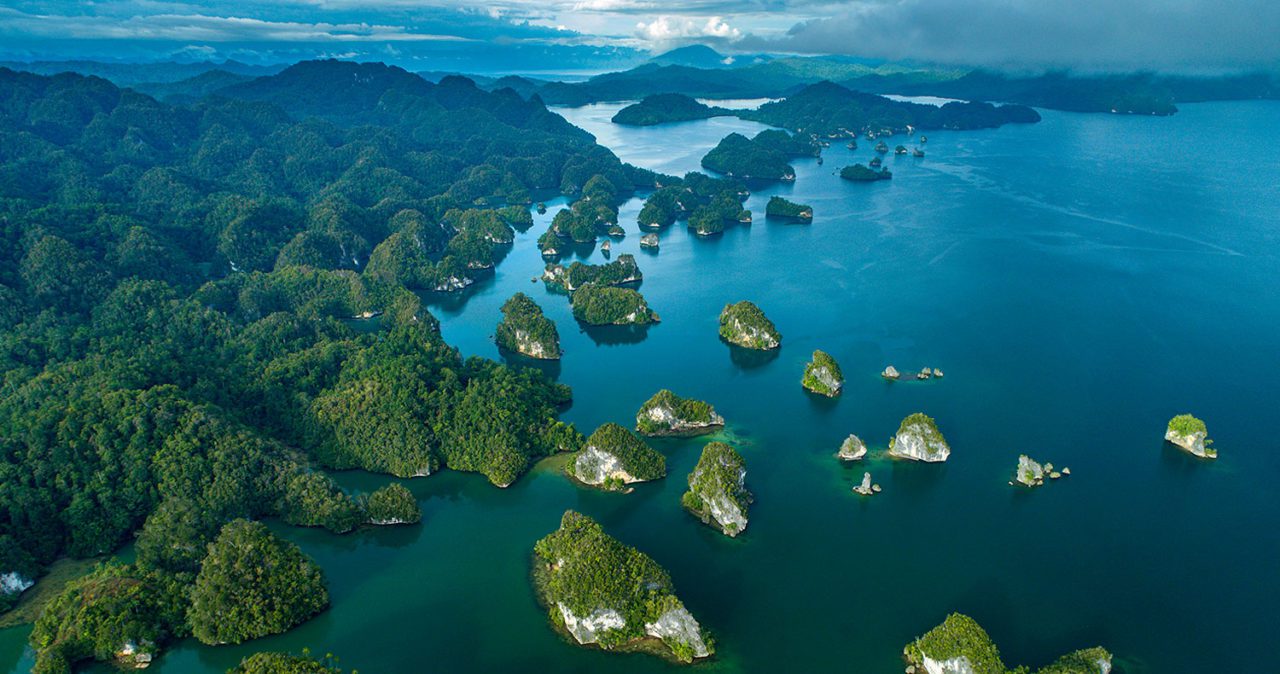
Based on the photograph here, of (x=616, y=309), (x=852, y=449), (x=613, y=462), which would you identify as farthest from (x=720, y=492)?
(x=616, y=309)

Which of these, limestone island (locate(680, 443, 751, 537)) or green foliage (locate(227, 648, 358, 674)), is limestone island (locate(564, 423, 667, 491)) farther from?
green foliage (locate(227, 648, 358, 674))

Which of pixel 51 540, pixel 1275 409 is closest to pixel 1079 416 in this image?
pixel 1275 409

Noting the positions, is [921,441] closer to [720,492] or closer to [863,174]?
[720,492]

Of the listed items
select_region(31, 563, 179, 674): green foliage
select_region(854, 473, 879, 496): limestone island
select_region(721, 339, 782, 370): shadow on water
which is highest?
select_region(31, 563, 179, 674): green foliage

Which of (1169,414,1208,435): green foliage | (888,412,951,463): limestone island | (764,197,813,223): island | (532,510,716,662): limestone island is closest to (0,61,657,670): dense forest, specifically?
(532,510,716,662): limestone island

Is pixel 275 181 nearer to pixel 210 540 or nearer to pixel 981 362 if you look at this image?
pixel 210 540

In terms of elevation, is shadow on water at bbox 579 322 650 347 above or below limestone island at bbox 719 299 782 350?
below
